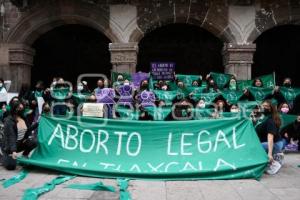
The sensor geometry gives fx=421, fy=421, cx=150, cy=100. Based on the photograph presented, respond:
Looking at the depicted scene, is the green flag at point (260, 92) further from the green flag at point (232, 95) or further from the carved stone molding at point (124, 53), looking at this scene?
the carved stone molding at point (124, 53)

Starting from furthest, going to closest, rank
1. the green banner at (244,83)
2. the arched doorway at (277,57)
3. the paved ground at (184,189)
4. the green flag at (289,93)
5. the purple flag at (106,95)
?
the arched doorway at (277,57) → the green banner at (244,83) → the green flag at (289,93) → the purple flag at (106,95) → the paved ground at (184,189)

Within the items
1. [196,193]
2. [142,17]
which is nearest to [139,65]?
[142,17]

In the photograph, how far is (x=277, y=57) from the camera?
16.5 meters

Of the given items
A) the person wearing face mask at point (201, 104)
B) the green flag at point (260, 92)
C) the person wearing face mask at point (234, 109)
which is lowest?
the person wearing face mask at point (234, 109)

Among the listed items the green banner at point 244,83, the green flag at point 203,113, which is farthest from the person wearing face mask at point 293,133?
the green banner at point 244,83

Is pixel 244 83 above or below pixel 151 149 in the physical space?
above

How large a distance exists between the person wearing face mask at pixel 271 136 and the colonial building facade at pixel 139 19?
5537 mm

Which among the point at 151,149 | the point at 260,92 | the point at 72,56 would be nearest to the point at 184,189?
the point at 151,149

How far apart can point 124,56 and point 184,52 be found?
4381 mm

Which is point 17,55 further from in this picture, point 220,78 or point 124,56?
point 220,78

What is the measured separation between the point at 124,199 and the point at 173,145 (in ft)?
5.44

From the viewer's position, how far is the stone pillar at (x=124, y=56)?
482 inches

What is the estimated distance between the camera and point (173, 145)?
21.2 ft

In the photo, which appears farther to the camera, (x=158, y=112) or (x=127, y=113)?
(x=127, y=113)
